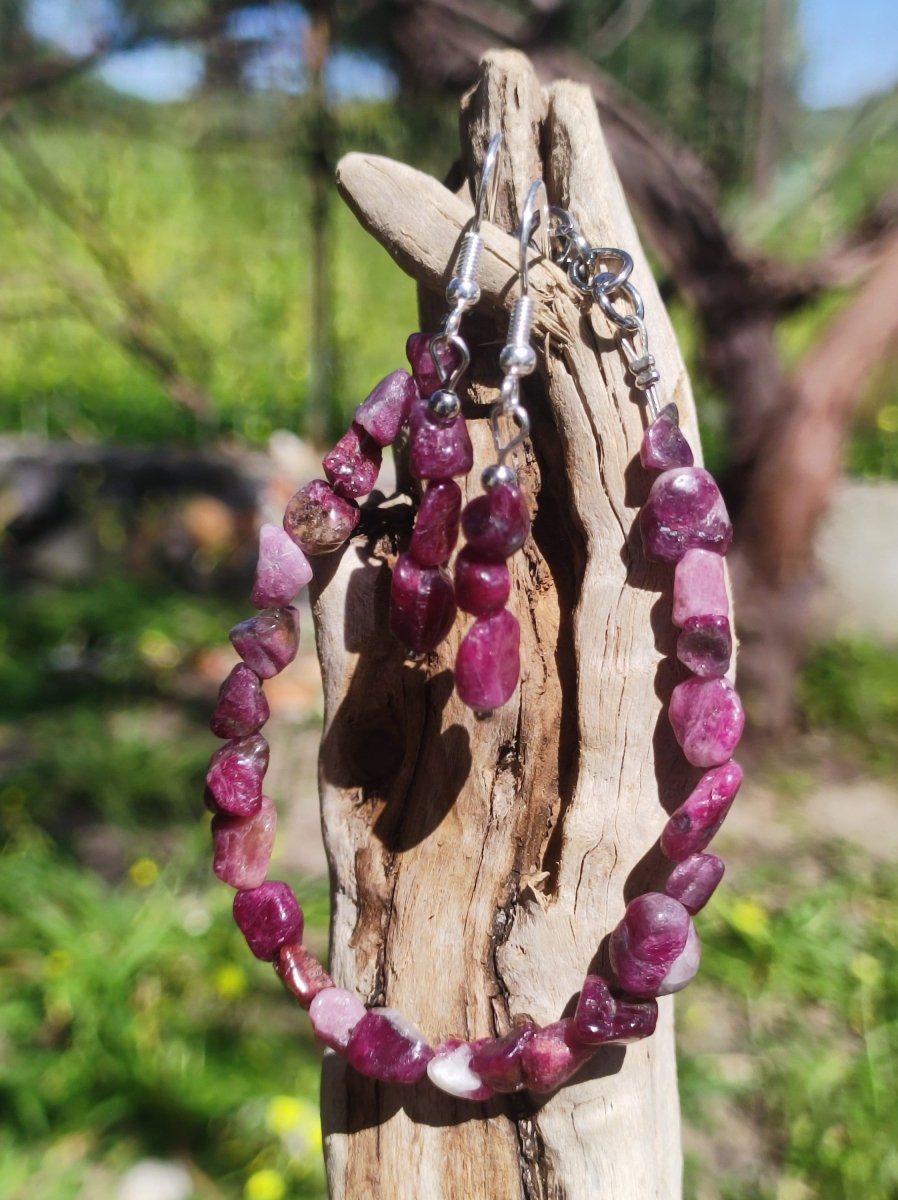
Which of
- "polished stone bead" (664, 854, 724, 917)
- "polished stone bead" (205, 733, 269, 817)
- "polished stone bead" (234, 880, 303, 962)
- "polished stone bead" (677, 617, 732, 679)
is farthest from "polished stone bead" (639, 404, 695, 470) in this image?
"polished stone bead" (234, 880, 303, 962)

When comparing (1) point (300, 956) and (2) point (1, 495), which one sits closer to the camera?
(1) point (300, 956)

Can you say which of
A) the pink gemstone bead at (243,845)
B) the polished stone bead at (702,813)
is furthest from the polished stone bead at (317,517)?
the polished stone bead at (702,813)

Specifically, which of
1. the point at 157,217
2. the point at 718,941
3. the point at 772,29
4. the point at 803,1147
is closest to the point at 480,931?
the point at 803,1147

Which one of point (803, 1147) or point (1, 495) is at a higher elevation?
point (1, 495)

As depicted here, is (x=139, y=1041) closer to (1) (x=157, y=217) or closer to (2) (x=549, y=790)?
(2) (x=549, y=790)

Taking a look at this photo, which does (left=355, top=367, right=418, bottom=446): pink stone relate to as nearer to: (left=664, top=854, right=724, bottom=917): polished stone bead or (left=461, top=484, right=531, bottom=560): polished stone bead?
(left=461, top=484, right=531, bottom=560): polished stone bead

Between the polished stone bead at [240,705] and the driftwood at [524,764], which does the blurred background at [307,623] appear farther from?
the polished stone bead at [240,705]
